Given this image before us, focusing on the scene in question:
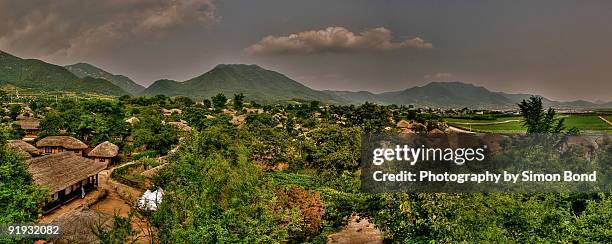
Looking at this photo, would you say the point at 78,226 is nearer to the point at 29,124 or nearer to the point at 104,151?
the point at 104,151

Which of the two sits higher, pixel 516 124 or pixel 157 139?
pixel 516 124

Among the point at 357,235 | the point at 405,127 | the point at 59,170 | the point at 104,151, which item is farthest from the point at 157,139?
the point at 405,127

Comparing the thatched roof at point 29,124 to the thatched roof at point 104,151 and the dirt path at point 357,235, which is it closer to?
the thatched roof at point 104,151

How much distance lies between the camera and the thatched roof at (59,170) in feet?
79.6

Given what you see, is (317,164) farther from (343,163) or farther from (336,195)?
(336,195)

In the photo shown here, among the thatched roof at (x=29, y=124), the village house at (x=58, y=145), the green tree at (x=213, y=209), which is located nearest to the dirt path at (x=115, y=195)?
the green tree at (x=213, y=209)

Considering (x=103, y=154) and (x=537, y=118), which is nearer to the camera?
(x=103, y=154)

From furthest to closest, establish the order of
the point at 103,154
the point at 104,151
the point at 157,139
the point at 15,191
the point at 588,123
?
the point at 588,123 < the point at 157,139 < the point at 104,151 < the point at 103,154 < the point at 15,191

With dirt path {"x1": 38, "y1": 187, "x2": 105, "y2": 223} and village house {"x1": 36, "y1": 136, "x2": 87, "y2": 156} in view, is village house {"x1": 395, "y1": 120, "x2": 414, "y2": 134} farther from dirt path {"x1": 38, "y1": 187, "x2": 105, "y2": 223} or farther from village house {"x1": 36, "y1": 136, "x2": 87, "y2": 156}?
village house {"x1": 36, "y1": 136, "x2": 87, "y2": 156}

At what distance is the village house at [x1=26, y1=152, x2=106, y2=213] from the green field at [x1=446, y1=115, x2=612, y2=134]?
42718 millimetres

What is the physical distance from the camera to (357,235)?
25031 millimetres

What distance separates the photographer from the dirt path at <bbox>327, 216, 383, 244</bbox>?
23.7 metres

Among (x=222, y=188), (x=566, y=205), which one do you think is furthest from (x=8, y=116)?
(x=566, y=205)

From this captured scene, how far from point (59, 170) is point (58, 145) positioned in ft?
69.2
